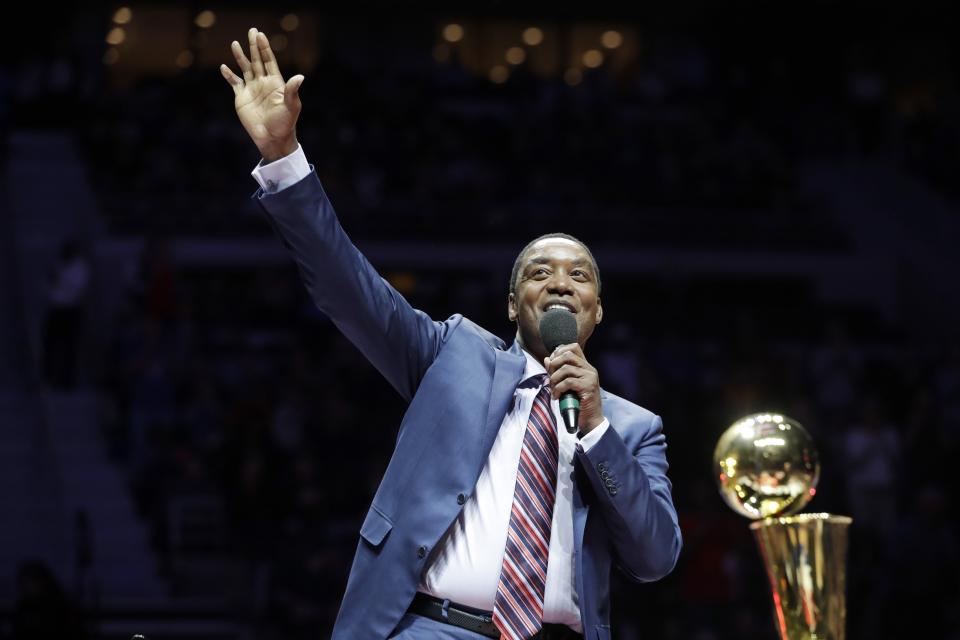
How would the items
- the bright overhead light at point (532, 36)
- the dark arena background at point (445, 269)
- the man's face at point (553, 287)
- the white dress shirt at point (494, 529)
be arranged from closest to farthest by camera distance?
the white dress shirt at point (494, 529)
the man's face at point (553, 287)
the dark arena background at point (445, 269)
the bright overhead light at point (532, 36)

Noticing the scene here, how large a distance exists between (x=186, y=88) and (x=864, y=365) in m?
7.84

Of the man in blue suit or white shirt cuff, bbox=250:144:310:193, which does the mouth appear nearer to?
the man in blue suit

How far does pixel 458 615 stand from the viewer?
3.47 m

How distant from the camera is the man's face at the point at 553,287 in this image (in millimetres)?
3711

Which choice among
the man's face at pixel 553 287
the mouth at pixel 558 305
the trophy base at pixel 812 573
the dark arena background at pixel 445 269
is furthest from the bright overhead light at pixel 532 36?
the trophy base at pixel 812 573

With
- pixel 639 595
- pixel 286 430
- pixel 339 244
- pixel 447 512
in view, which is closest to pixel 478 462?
pixel 447 512

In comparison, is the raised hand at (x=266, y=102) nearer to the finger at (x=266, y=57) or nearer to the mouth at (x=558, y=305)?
the finger at (x=266, y=57)

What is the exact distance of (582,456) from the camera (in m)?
3.45

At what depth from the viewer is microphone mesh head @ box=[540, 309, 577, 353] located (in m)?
3.52

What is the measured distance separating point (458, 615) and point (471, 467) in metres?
0.32

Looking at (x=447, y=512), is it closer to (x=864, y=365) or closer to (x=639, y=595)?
(x=639, y=595)

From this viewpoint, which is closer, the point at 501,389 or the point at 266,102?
the point at 266,102

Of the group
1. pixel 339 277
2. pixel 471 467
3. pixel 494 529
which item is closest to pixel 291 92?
pixel 339 277

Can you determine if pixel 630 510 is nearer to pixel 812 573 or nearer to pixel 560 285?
pixel 812 573
